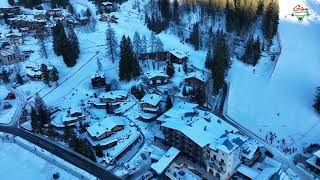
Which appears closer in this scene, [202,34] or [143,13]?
[202,34]

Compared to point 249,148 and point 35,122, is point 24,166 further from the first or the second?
point 249,148

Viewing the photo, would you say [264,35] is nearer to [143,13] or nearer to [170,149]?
[143,13]

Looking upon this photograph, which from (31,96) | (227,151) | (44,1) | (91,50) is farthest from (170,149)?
(44,1)

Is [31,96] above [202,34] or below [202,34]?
below

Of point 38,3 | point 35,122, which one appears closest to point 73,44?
point 35,122

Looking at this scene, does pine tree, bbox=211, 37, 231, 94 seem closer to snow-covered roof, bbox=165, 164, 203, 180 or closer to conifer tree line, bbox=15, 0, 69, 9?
snow-covered roof, bbox=165, 164, 203, 180

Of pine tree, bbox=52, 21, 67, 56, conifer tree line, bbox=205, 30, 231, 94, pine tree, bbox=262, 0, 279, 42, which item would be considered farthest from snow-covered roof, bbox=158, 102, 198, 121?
pine tree, bbox=262, 0, 279, 42
